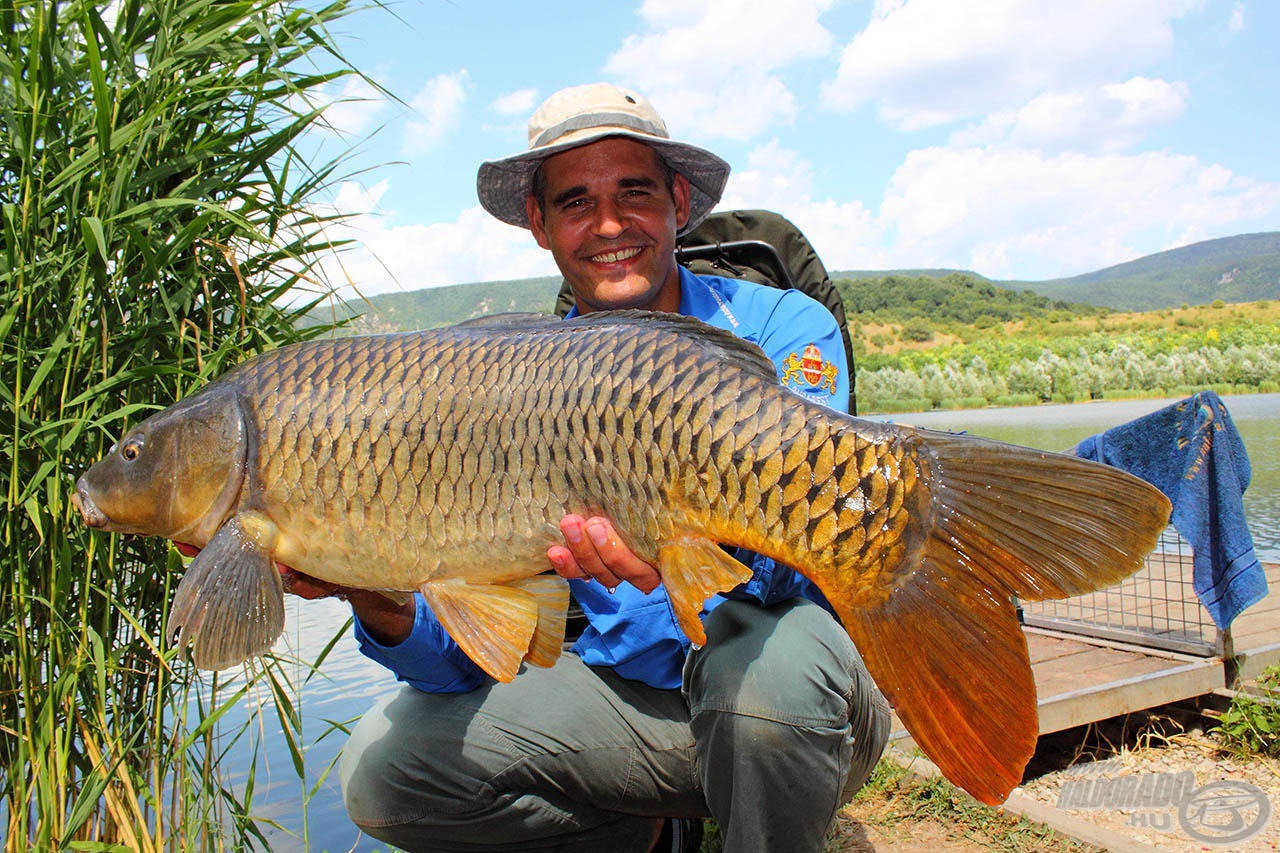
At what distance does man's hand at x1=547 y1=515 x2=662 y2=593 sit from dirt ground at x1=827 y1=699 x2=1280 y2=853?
49.2 inches

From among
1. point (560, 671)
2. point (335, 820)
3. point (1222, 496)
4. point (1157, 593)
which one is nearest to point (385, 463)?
point (560, 671)

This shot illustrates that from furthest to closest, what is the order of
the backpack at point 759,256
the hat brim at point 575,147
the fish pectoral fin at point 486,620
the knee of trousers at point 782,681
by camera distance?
the backpack at point 759,256 → the hat brim at point 575,147 → the knee of trousers at point 782,681 → the fish pectoral fin at point 486,620

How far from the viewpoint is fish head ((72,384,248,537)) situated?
1.52 metres


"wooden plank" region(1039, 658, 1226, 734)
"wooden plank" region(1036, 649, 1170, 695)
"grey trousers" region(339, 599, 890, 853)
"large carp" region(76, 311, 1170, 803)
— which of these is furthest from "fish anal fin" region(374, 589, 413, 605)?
"wooden plank" region(1036, 649, 1170, 695)

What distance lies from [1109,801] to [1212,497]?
1110 mm

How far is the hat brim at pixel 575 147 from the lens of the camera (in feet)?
6.94

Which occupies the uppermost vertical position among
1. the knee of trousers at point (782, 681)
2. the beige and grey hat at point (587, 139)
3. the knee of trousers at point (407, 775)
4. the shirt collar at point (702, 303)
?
the beige and grey hat at point (587, 139)

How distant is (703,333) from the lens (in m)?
1.49

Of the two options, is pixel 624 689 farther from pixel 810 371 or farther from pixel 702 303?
pixel 702 303

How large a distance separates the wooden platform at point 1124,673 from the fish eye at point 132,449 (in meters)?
2.39

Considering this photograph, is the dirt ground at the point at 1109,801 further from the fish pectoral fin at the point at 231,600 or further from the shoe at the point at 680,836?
the fish pectoral fin at the point at 231,600

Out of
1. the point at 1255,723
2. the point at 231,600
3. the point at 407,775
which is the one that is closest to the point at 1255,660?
the point at 1255,723

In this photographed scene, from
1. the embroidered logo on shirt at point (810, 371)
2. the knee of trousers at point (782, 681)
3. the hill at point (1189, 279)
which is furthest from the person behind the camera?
the hill at point (1189, 279)

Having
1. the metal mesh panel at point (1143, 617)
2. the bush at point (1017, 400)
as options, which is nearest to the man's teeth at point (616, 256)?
the metal mesh panel at point (1143, 617)
